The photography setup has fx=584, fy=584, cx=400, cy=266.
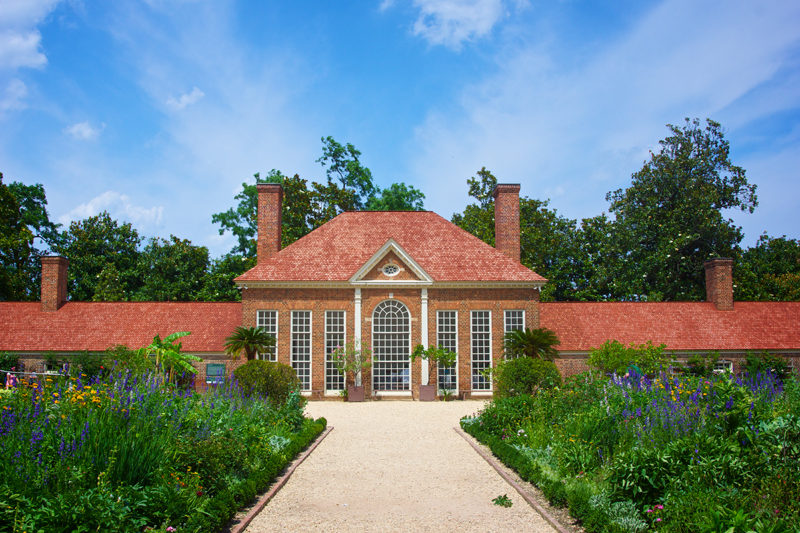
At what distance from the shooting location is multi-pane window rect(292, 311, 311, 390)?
24641 mm

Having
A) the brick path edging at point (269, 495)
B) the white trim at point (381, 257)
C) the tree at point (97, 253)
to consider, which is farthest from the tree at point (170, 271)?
the brick path edging at point (269, 495)

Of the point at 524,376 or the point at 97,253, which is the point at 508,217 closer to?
the point at 524,376

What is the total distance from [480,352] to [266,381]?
12.0 m

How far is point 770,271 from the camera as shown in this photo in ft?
128

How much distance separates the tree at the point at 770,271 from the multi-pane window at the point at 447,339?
22285 millimetres

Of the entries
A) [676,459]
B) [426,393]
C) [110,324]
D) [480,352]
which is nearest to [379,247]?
[480,352]

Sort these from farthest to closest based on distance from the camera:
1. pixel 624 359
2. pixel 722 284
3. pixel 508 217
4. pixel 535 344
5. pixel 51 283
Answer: pixel 722 284, pixel 51 283, pixel 508 217, pixel 535 344, pixel 624 359

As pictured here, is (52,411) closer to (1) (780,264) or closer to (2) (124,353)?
(2) (124,353)

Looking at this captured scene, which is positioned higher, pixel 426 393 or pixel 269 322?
pixel 269 322

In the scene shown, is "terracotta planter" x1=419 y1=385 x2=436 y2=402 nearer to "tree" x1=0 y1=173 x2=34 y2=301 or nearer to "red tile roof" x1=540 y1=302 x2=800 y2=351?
"red tile roof" x1=540 y1=302 x2=800 y2=351

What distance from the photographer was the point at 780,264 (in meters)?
39.6

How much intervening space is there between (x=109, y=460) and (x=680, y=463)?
6206 millimetres

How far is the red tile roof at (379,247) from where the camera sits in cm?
2498

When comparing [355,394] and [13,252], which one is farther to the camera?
[13,252]
